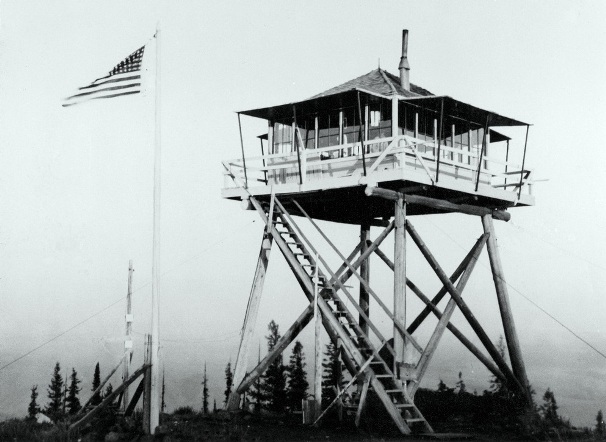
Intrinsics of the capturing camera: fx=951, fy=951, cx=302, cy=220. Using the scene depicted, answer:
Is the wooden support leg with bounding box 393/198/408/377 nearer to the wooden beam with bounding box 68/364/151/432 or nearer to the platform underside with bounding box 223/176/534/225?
the platform underside with bounding box 223/176/534/225

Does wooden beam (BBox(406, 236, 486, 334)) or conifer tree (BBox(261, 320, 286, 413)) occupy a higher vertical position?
wooden beam (BBox(406, 236, 486, 334))

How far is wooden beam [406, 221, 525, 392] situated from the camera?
83.1ft

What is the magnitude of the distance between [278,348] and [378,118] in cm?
668

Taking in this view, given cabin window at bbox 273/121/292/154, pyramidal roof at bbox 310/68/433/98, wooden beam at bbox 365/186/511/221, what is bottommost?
wooden beam at bbox 365/186/511/221

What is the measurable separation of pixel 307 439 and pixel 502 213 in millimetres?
9706

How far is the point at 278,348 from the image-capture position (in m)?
25.5

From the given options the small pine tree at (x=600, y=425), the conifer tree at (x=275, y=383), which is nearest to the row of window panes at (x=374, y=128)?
the small pine tree at (x=600, y=425)

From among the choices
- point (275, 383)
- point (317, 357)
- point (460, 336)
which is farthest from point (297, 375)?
point (317, 357)

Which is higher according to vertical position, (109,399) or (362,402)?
(109,399)

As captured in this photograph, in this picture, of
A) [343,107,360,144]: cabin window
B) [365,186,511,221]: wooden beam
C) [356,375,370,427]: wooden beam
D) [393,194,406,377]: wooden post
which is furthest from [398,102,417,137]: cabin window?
[356,375,370,427]: wooden beam

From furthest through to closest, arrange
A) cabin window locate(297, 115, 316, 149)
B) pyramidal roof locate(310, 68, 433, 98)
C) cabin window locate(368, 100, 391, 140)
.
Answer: cabin window locate(297, 115, 316, 149)
pyramidal roof locate(310, 68, 433, 98)
cabin window locate(368, 100, 391, 140)

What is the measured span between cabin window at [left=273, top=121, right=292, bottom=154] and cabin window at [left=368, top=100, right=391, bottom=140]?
253 cm

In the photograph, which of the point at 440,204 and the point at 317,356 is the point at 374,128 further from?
the point at 317,356

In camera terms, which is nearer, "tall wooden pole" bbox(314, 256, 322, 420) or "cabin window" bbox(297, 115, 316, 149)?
"tall wooden pole" bbox(314, 256, 322, 420)
